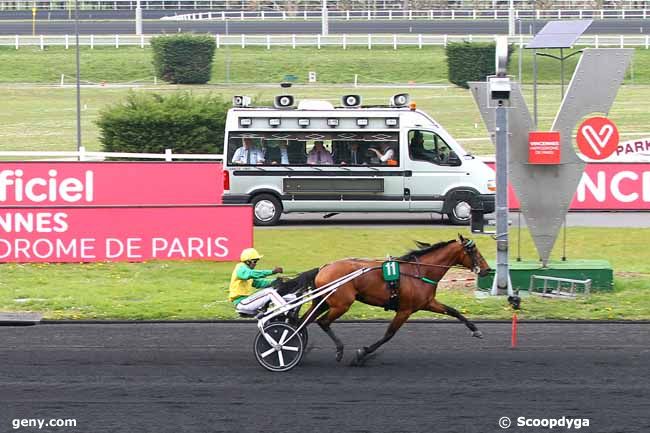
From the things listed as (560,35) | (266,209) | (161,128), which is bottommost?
→ (266,209)

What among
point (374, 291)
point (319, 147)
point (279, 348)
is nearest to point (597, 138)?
point (319, 147)

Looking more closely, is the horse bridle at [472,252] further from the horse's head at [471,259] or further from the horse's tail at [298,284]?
the horse's tail at [298,284]

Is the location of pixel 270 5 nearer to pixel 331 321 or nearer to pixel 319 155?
pixel 319 155

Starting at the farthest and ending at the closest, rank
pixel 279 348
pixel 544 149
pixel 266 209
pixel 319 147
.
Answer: pixel 266 209 < pixel 319 147 < pixel 544 149 < pixel 279 348

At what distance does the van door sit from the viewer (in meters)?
23.1

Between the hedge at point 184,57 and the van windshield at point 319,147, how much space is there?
28481 mm

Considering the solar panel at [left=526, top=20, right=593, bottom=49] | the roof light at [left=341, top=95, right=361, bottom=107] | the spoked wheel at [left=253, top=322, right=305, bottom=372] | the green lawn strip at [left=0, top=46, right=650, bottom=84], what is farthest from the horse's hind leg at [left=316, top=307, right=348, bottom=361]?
the green lawn strip at [left=0, top=46, right=650, bottom=84]

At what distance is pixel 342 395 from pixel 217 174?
47.8 ft

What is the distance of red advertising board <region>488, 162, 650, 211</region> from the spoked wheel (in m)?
12.8

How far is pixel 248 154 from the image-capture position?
75.9 ft

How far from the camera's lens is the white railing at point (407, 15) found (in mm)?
64312

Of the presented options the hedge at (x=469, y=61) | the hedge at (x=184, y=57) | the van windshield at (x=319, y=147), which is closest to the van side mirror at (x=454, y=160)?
the van windshield at (x=319, y=147)

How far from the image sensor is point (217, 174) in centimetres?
2508

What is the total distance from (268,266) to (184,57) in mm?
33245
